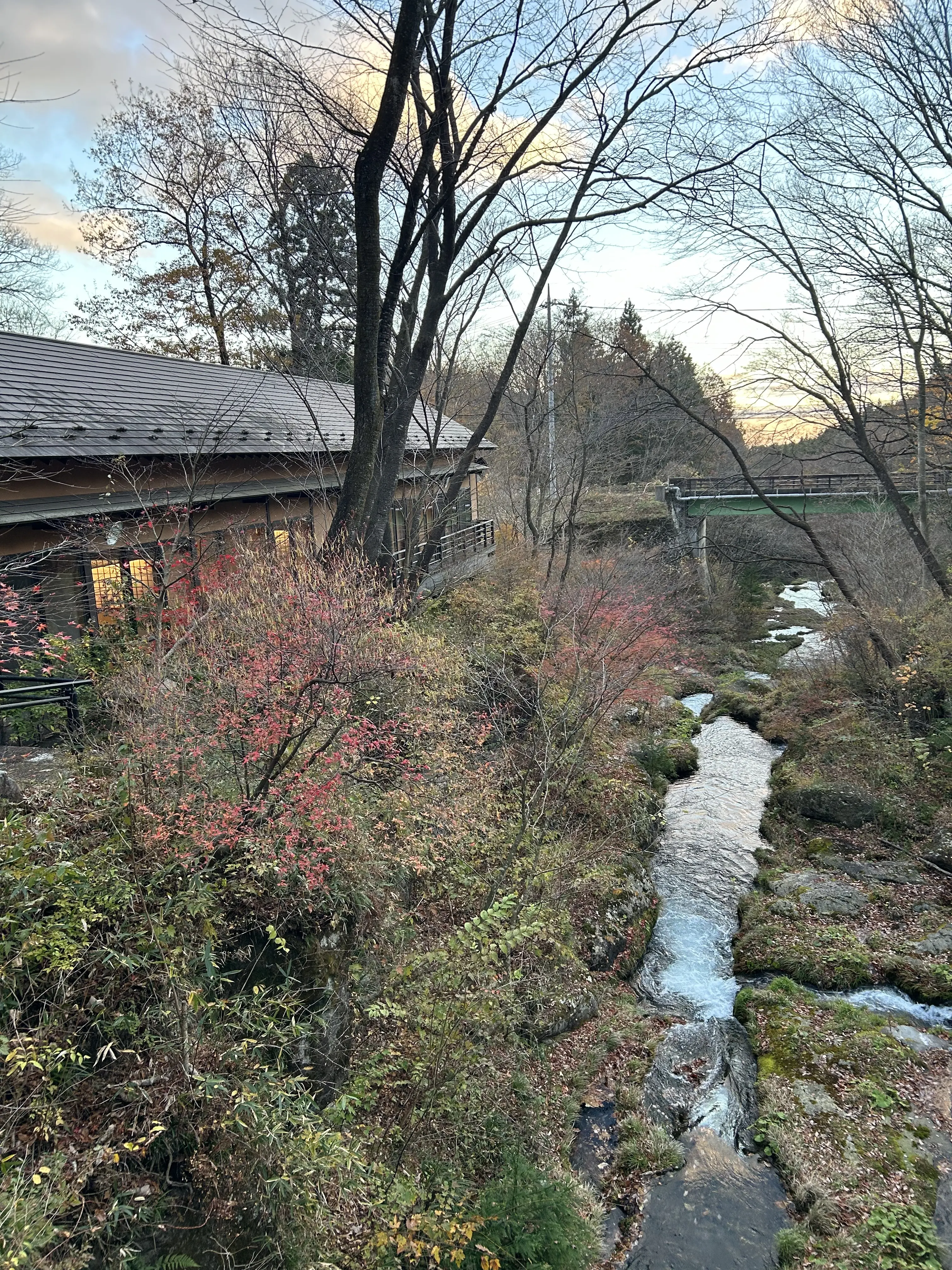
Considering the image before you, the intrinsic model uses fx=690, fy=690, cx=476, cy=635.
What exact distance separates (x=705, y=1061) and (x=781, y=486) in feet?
86.5

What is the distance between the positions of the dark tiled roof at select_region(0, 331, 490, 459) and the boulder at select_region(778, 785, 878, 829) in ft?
34.1

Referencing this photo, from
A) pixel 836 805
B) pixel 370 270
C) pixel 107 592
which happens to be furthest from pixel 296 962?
pixel 836 805

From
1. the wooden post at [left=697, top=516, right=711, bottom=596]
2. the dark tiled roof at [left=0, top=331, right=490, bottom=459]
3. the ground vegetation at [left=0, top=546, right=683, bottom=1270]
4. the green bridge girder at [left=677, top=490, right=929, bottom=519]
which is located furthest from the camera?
the wooden post at [left=697, top=516, right=711, bottom=596]

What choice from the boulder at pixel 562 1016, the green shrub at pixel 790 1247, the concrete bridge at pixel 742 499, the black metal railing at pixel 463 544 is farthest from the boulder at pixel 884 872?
the concrete bridge at pixel 742 499

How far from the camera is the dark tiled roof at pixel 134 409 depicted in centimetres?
852

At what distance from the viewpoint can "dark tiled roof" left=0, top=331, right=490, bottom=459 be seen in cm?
852

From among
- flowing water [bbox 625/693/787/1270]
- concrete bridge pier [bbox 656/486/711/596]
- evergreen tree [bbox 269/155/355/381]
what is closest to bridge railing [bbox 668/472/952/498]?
concrete bridge pier [bbox 656/486/711/596]

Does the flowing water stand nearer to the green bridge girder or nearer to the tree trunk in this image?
the tree trunk

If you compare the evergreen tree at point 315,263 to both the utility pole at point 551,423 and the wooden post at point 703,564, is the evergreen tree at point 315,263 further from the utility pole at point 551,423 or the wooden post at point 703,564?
the wooden post at point 703,564

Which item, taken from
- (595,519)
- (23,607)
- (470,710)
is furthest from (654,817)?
(595,519)

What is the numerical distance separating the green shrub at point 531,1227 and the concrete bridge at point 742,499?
817 inches

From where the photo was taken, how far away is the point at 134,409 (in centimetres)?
1041

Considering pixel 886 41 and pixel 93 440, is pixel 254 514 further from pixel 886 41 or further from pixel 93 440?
pixel 886 41

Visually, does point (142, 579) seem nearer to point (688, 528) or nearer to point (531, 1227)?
point (531, 1227)
